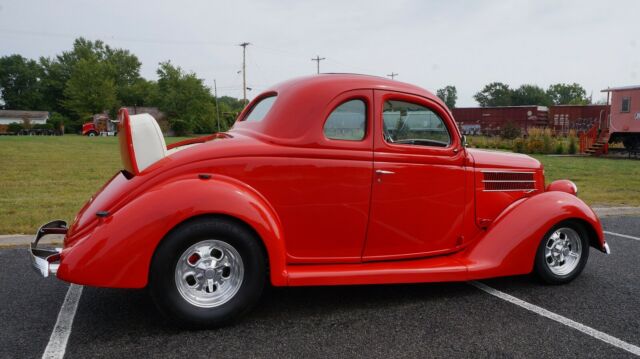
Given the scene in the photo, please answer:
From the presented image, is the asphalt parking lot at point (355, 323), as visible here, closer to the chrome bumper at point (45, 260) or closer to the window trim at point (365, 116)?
the chrome bumper at point (45, 260)

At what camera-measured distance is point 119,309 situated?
3.67 m

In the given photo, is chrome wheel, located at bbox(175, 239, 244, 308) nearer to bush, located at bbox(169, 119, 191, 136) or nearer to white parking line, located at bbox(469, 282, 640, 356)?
white parking line, located at bbox(469, 282, 640, 356)

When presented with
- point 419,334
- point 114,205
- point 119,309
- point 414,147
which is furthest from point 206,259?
point 414,147

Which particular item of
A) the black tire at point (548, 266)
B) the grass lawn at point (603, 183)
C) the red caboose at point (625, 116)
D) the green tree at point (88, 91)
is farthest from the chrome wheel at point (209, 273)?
the green tree at point (88, 91)

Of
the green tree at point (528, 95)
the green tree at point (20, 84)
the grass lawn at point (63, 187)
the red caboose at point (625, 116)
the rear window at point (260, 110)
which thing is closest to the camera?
the rear window at point (260, 110)

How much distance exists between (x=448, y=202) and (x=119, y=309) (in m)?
2.81

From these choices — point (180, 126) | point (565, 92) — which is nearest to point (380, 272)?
point (180, 126)

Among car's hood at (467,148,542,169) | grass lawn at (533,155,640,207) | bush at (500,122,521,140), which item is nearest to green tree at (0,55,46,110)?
bush at (500,122,521,140)

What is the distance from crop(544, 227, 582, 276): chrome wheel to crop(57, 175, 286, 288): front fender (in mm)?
2765

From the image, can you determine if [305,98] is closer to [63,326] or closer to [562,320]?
[63,326]

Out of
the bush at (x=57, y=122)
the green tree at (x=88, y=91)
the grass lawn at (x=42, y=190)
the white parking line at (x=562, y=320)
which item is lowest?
the white parking line at (x=562, y=320)

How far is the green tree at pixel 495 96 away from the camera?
355 feet

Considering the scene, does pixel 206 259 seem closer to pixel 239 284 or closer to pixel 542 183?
pixel 239 284

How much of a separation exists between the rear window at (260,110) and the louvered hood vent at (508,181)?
2.03 m
